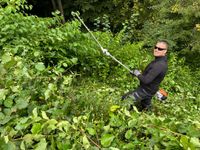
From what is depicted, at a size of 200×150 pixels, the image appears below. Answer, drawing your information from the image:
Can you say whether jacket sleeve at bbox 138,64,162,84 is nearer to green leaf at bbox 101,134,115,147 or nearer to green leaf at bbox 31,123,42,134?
green leaf at bbox 101,134,115,147

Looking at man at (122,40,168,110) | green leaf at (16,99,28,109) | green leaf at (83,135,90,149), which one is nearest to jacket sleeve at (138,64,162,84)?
man at (122,40,168,110)

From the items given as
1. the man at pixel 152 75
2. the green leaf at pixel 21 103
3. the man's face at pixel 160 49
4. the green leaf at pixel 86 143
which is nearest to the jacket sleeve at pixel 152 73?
the man at pixel 152 75

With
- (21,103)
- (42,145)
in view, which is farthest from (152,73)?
(42,145)

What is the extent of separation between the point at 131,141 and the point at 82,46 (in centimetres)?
692

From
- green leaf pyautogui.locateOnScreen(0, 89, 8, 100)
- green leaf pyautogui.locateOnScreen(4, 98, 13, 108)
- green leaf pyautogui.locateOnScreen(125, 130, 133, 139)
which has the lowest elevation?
green leaf pyautogui.locateOnScreen(125, 130, 133, 139)

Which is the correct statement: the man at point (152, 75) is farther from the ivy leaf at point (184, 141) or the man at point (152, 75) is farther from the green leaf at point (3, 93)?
the ivy leaf at point (184, 141)

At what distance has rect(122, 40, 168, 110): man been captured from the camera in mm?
6516

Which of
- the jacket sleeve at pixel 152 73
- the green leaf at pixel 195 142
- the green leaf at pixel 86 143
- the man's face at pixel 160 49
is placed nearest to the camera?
the green leaf at pixel 195 142

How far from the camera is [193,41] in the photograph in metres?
11.9

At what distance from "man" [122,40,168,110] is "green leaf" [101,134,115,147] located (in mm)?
4121

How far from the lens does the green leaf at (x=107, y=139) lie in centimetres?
216

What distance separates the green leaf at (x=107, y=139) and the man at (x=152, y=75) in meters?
4.12

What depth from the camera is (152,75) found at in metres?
6.52

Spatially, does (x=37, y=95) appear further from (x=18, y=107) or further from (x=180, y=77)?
(x=180, y=77)
